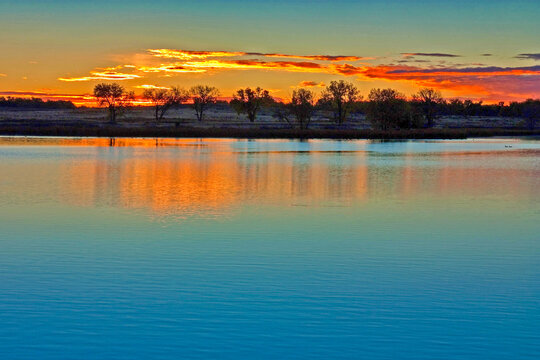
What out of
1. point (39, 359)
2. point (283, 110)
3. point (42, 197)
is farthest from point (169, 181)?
point (283, 110)

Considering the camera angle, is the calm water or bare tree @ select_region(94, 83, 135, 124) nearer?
the calm water

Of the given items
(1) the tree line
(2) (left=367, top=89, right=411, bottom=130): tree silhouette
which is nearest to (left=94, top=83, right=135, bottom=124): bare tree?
(1) the tree line

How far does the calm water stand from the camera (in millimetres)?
11523

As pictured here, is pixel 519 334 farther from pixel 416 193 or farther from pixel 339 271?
pixel 416 193

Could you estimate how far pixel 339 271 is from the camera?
1639cm

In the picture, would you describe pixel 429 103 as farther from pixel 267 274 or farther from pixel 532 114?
pixel 267 274

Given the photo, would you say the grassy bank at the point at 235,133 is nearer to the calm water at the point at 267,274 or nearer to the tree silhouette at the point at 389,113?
the tree silhouette at the point at 389,113

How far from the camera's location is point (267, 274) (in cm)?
1605

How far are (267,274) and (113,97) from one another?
15973 cm

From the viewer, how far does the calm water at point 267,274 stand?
37.8ft

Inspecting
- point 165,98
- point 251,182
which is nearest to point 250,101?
point 165,98

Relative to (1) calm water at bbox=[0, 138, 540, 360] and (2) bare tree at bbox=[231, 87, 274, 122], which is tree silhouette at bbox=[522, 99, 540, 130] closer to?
(2) bare tree at bbox=[231, 87, 274, 122]

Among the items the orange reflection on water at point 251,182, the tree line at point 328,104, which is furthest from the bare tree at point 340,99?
the orange reflection on water at point 251,182

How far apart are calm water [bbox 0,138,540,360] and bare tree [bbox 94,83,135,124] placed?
136 meters
